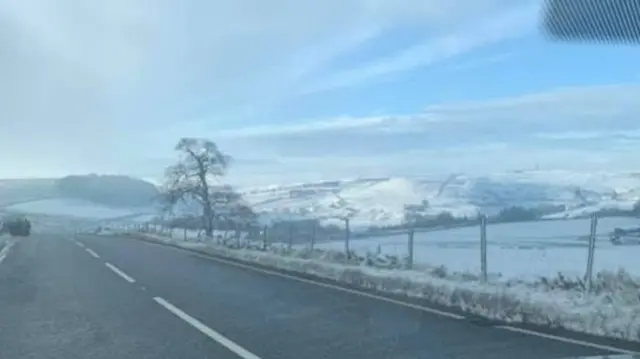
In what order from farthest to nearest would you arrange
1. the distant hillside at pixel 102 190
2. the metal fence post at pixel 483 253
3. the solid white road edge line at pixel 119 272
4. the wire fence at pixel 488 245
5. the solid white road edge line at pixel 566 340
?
the distant hillside at pixel 102 190 < the wire fence at pixel 488 245 < the solid white road edge line at pixel 119 272 < the metal fence post at pixel 483 253 < the solid white road edge line at pixel 566 340

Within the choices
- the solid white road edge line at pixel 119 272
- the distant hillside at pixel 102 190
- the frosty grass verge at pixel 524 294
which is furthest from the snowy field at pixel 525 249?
the distant hillside at pixel 102 190

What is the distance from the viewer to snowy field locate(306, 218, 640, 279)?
19.0m

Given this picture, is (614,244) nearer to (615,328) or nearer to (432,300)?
(432,300)

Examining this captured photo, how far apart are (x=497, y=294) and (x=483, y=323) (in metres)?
2.63

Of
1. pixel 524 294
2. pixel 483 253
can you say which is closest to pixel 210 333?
pixel 524 294

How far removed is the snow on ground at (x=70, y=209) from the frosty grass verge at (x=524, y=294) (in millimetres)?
129603

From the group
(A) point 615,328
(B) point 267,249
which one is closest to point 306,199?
(B) point 267,249

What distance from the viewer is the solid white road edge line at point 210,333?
9148 millimetres

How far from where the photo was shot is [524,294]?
13789 mm

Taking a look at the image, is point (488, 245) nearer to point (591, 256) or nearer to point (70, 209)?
point (591, 256)

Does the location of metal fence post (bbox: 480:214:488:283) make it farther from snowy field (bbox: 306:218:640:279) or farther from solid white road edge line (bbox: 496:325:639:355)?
solid white road edge line (bbox: 496:325:639:355)

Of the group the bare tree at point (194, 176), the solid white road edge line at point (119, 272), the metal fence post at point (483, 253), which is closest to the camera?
the metal fence post at point (483, 253)

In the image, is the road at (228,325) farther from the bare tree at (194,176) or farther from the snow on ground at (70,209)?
the snow on ground at (70,209)

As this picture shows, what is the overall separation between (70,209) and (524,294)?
155017 mm
